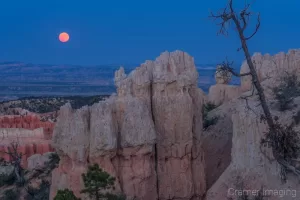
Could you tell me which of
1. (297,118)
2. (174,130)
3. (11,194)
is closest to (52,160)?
(11,194)

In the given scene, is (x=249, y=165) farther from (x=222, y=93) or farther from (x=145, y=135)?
(x=222, y=93)

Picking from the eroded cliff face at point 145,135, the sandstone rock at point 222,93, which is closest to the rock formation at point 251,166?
the eroded cliff face at point 145,135

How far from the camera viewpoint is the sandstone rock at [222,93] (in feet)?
114

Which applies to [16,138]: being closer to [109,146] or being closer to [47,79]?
[109,146]

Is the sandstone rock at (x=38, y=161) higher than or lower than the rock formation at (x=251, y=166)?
lower

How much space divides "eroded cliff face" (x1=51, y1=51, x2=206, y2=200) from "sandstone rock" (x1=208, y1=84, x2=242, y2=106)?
43.5 feet

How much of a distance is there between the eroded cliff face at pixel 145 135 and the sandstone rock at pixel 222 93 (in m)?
13.3

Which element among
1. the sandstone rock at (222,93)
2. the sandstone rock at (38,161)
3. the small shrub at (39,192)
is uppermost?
the sandstone rock at (222,93)

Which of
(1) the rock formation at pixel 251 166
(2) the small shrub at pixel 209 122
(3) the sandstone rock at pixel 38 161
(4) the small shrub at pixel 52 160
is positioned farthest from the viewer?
(3) the sandstone rock at pixel 38 161

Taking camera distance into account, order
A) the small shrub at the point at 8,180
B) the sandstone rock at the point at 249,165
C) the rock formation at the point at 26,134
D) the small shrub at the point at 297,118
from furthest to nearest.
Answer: the rock formation at the point at 26,134, the small shrub at the point at 8,180, the small shrub at the point at 297,118, the sandstone rock at the point at 249,165

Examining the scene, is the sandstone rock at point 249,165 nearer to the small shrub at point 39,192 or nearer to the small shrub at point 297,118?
the small shrub at point 297,118

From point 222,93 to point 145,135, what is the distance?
17541 mm

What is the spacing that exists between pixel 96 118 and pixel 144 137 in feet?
6.12

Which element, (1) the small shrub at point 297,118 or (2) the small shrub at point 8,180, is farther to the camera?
(2) the small shrub at point 8,180
